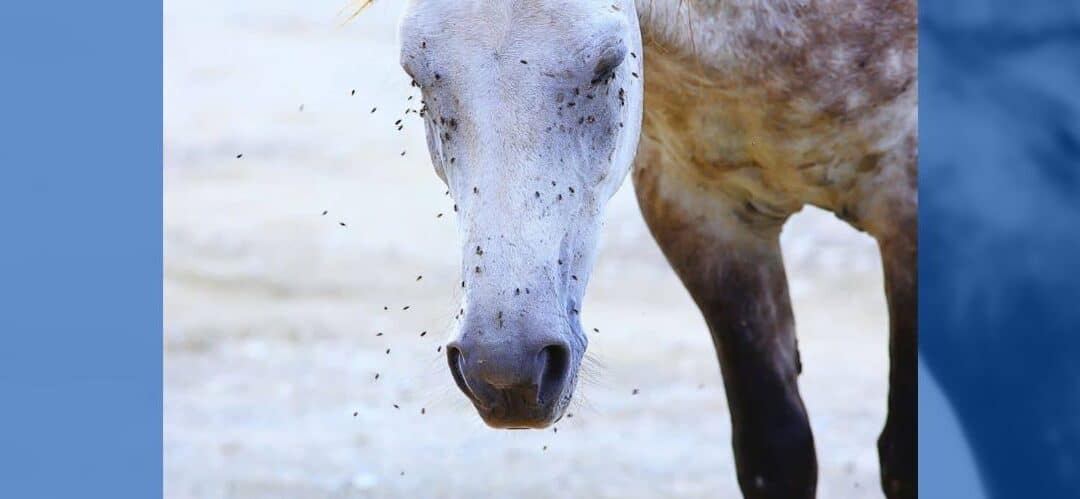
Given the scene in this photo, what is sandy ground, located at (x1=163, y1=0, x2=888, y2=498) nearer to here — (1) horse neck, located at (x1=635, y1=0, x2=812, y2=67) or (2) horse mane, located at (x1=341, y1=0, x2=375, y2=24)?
(1) horse neck, located at (x1=635, y1=0, x2=812, y2=67)

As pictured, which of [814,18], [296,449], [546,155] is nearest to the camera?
[546,155]

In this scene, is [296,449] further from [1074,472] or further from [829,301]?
[1074,472]

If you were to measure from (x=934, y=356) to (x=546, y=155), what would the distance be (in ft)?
2.23

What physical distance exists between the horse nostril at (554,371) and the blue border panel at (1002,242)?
630 millimetres

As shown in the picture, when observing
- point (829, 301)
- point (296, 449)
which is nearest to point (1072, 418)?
point (296, 449)

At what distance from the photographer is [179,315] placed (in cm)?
564

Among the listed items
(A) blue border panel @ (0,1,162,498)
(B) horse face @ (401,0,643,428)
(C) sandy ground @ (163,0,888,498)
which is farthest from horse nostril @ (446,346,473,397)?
(C) sandy ground @ (163,0,888,498)

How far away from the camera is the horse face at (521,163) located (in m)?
1.85

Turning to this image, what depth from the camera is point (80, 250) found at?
7.88ft

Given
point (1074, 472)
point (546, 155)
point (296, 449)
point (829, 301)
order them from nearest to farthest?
1. point (546, 155)
2. point (1074, 472)
3. point (296, 449)
4. point (829, 301)

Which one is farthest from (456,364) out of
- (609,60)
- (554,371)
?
(609,60)

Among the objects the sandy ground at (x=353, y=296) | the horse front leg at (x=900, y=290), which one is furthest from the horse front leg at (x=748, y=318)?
the sandy ground at (x=353, y=296)

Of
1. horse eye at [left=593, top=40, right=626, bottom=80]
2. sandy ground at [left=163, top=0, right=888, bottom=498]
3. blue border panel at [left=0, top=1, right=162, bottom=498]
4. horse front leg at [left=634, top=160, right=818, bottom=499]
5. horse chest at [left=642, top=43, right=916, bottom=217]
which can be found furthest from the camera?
sandy ground at [left=163, top=0, right=888, bottom=498]

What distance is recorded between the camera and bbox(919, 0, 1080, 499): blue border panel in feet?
7.31
